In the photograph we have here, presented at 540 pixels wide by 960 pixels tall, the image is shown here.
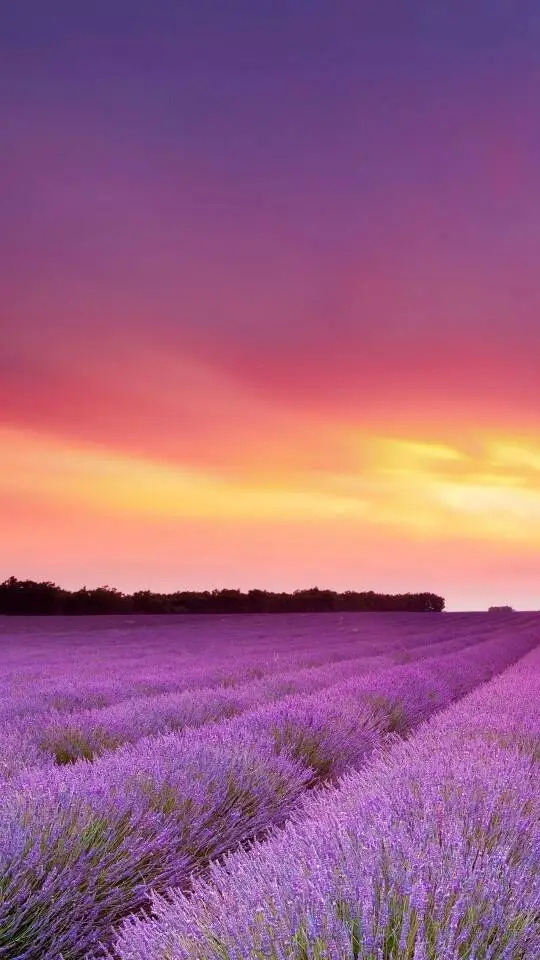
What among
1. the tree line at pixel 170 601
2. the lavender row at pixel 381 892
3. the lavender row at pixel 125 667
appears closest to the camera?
the lavender row at pixel 381 892

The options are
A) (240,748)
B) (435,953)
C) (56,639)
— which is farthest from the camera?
(56,639)

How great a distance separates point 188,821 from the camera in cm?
324

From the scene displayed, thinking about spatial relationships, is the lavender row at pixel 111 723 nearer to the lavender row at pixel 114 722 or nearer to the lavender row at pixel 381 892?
the lavender row at pixel 114 722

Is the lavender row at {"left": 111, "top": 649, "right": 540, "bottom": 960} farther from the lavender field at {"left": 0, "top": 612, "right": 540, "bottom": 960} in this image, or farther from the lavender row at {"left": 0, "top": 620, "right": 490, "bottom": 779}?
the lavender row at {"left": 0, "top": 620, "right": 490, "bottom": 779}

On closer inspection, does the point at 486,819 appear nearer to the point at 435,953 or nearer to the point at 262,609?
the point at 435,953

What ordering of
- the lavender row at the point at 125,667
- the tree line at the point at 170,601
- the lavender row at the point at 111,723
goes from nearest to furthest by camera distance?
the lavender row at the point at 111,723 < the lavender row at the point at 125,667 < the tree line at the point at 170,601

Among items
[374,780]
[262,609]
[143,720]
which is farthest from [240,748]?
[262,609]

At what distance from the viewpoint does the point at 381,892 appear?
5.49 feet

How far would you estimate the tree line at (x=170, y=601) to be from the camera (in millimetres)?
35000

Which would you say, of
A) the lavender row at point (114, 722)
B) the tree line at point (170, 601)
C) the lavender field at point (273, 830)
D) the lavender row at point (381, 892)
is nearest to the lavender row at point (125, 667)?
the lavender field at point (273, 830)

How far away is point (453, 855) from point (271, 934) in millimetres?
571

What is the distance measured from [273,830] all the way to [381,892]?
1.69 meters

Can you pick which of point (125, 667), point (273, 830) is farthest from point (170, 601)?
point (273, 830)

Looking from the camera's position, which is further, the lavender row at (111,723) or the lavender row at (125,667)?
the lavender row at (125,667)
